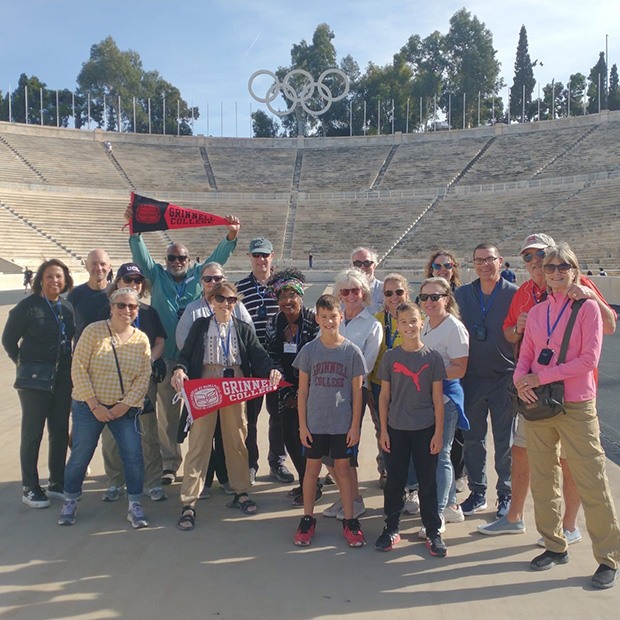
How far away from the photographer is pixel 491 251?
13.9 ft

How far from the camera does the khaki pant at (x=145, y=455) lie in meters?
4.38

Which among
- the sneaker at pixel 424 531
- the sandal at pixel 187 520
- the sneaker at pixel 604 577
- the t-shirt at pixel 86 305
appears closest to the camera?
the sneaker at pixel 604 577

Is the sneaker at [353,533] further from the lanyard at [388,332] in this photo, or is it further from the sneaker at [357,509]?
the lanyard at [388,332]

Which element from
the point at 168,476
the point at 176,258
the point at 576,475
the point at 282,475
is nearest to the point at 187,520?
the point at 168,476

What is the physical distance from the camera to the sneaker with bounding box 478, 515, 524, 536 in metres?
3.76

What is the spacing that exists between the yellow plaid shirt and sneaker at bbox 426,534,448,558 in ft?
6.88

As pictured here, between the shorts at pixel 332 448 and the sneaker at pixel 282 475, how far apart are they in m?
1.07

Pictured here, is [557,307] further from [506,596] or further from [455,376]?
[506,596]

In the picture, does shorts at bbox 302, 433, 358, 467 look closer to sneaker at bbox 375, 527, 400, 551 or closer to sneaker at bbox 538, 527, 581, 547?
sneaker at bbox 375, 527, 400, 551

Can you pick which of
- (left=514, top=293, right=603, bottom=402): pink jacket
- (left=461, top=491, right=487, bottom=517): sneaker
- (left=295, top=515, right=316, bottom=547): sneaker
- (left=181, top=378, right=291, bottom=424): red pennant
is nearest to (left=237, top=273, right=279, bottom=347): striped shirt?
(left=181, top=378, right=291, bottom=424): red pennant

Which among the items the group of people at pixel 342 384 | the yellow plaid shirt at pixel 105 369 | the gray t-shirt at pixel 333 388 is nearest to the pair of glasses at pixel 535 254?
the group of people at pixel 342 384

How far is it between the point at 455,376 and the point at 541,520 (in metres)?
0.96

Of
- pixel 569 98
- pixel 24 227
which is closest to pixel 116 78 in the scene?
pixel 24 227

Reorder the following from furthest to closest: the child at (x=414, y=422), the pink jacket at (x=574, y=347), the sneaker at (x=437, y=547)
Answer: the child at (x=414, y=422), the sneaker at (x=437, y=547), the pink jacket at (x=574, y=347)
